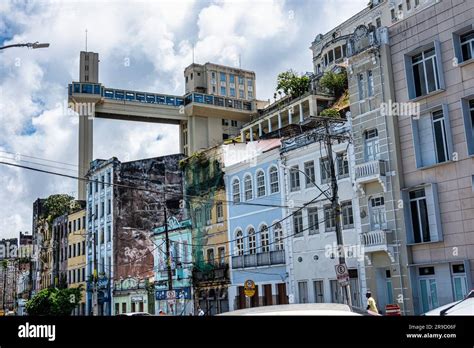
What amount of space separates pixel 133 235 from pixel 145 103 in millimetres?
3238

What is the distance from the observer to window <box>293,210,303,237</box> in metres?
5.82

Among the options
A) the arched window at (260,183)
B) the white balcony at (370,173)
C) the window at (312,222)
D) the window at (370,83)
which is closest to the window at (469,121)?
the white balcony at (370,173)

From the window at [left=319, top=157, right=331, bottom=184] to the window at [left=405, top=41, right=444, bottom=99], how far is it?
3072 millimetres

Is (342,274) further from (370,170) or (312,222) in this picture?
(370,170)

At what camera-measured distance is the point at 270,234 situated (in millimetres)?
5668

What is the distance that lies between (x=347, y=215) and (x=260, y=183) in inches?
39.0

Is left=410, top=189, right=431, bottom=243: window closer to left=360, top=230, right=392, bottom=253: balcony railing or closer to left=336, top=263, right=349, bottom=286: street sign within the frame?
left=360, top=230, right=392, bottom=253: balcony railing

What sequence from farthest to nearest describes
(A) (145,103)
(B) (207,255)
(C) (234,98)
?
(B) (207,255)
(C) (234,98)
(A) (145,103)

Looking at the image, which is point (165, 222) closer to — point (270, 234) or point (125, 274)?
point (125, 274)

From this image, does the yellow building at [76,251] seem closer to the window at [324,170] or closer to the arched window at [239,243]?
the arched window at [239,243]

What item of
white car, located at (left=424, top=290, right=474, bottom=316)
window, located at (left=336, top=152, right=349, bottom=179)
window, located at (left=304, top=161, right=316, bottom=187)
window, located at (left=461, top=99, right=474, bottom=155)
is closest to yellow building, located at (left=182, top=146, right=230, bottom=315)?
window, located at (left=304, top=161, right=316, bottom=187)

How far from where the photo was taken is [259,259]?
18.1 feet

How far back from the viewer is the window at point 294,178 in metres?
6.28
